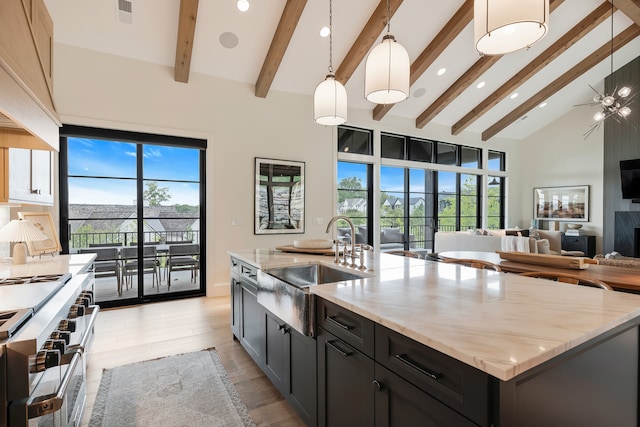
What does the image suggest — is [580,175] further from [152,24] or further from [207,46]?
[152,24]

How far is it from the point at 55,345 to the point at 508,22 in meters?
2.36

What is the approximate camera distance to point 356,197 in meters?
6.56

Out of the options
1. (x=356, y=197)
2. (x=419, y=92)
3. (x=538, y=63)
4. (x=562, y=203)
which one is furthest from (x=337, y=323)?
(x=562, y=203)

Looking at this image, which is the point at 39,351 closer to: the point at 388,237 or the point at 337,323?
the point at 337,323

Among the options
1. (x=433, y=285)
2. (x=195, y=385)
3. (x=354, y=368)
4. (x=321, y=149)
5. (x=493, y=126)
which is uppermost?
(x=493, y=126)

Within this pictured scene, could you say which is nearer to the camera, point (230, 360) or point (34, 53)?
point (34, 53)

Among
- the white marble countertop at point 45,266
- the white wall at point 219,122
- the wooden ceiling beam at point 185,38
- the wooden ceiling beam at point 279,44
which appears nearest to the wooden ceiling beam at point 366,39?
the white wall at point 219,122

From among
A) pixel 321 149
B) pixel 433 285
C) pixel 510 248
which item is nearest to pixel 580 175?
pixel 510 248

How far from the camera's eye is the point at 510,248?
5.56 metres

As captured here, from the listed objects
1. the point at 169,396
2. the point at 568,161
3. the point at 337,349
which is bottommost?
the point at 169,396

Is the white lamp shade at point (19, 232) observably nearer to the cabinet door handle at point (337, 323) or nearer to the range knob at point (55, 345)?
the range knob at point (55, 345)

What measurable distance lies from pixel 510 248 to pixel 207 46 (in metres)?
5.72

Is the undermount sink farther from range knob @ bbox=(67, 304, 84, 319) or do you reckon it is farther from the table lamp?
the table lamp

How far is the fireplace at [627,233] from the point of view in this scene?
6559 millimetres
